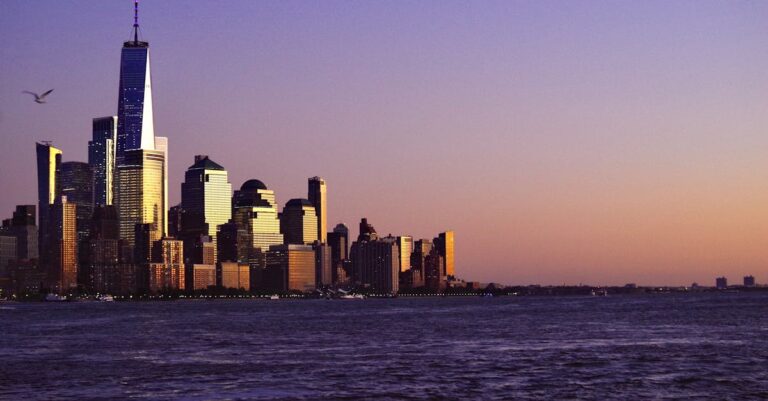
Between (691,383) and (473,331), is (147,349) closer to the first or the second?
(473,331)

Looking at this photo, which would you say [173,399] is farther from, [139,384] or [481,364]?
[481,364]

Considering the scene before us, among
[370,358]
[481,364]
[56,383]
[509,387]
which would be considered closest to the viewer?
[509,387]

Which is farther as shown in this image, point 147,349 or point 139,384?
point 147,349

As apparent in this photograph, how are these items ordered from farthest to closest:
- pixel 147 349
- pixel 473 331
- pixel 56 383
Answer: pixel 473 331
pixel 147 349
pixel 56 383

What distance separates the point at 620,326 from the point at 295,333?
128 ft

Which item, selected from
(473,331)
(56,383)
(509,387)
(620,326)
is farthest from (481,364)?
(620,326)

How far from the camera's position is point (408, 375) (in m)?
64.7

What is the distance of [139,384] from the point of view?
6112cm

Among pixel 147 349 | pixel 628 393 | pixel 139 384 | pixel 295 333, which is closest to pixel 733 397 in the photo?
pixel 628 393

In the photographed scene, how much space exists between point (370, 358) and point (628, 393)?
26.7m

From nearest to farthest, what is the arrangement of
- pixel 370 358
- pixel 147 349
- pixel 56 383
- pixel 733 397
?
pixel 733 397 < pixel 56 383 < pixel 370 358 < pixel 147 349

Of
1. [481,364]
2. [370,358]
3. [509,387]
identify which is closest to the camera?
[509,387]

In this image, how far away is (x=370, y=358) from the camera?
256 ft

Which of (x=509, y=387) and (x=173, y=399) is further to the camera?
(x=509, y=387)
